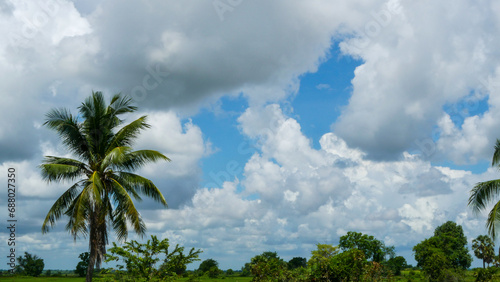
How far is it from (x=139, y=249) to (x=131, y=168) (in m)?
8.08

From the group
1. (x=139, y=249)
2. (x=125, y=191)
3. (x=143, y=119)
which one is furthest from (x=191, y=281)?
(x=143, y=119)

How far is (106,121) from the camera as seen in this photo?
21453 millimetres

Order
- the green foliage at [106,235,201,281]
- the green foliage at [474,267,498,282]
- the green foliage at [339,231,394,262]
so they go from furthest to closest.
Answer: the green foliage at [339,231,394,262]
the green foliage at [474,267,498,282]
the green foliage at [106,235,201,281]

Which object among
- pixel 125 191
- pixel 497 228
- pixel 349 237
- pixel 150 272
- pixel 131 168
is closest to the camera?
pixel 150 272

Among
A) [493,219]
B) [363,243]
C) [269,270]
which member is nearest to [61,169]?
[269,270]

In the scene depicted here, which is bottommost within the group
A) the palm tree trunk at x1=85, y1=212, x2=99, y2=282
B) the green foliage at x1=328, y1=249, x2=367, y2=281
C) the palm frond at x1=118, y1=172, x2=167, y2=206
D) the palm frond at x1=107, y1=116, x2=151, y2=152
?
the green foliage at x1=328, y1=249, x2=367, y2=281

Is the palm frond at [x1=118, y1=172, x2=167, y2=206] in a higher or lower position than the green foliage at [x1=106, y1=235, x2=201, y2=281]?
higher

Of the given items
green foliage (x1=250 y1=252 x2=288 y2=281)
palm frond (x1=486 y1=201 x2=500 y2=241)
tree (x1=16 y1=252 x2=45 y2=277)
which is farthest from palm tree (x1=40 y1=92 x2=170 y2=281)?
tree (x1=16 y1=252 x2=45 y2=277)

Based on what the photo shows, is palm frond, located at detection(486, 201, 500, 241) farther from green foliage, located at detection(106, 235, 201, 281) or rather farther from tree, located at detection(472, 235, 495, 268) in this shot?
tree, located at detection(472, 235, 495, 268)

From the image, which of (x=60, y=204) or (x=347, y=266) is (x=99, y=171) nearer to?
(x=60, y=204)

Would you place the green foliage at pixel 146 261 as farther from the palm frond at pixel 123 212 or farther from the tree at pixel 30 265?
the tree at pixel 30 265

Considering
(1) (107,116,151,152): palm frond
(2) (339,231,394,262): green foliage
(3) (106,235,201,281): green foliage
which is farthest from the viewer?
(2) (339,231,394,262): green foliage

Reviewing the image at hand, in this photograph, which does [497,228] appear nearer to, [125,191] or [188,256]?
[188,256]

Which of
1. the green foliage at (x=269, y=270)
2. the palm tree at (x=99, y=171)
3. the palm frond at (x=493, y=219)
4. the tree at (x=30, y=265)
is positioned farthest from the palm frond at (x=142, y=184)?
the tree at (x=30, y=265)
